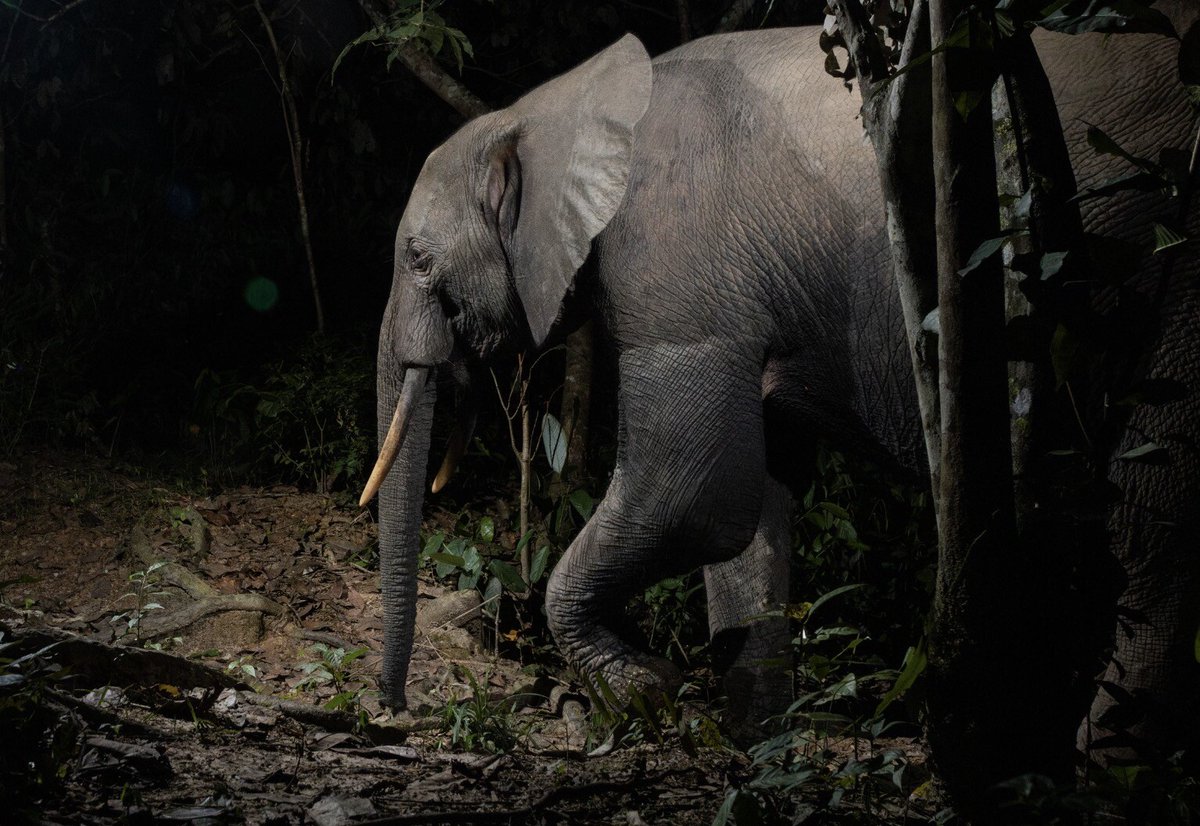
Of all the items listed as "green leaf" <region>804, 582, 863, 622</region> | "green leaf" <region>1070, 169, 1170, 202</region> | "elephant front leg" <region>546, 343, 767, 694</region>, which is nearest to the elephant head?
"elephant front leg" <region>546, 343, 767, 694</region>

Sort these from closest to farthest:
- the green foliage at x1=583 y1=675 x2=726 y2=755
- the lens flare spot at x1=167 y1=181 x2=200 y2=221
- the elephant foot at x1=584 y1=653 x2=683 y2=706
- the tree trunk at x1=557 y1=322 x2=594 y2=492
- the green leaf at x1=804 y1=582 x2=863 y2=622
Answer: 1. the green leaf at x1=804 y1=582 x2=863 y2=622
2. the green foliage at x1=583 y1=675 x2=726 y2=755
3. the elephant foot at x1=584 y1=653 x2=683 y2=706
4. the tree trunk at x1=557 y1=322 x2=594 y2=492
5. the lens flare spot at x1=167 y1=181 x2=200 y2=221

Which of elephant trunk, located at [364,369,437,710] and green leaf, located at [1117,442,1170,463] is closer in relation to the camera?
green leaf, located at [1117,442,1170,463]

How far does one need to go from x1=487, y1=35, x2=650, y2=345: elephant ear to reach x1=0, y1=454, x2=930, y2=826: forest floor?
155cm

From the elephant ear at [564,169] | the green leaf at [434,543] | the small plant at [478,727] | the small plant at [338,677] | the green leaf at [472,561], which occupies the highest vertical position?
the elephant ear at [564,169]

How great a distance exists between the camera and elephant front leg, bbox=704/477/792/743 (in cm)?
476

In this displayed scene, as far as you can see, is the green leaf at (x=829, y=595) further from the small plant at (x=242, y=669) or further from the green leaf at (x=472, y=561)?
the green leaf at (x=472, y=561)

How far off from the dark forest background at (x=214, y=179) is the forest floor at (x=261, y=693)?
0.90m

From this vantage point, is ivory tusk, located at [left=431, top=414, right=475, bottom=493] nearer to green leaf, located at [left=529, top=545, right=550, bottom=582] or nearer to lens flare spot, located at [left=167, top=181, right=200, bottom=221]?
green leaf, located at [left=529, top=545, right=550, bottom=582]

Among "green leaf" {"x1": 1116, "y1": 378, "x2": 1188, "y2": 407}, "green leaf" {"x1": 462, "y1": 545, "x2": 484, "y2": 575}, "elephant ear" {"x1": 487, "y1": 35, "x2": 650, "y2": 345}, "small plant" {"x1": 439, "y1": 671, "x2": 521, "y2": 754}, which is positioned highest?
"elephant ear" {"x1": 487, "y1": 35, "x2": 650, "y2": 345}

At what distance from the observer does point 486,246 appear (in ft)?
15.5

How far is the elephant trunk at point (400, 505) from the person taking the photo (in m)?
4.88

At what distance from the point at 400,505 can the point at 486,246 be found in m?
1.12

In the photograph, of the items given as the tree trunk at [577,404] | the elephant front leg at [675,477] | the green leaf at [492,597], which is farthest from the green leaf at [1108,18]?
the tree trunk at [577,404]

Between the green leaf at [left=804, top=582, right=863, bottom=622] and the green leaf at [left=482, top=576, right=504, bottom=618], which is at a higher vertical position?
the green leaf at [left=804, top=582, right=863, bottom=622]
